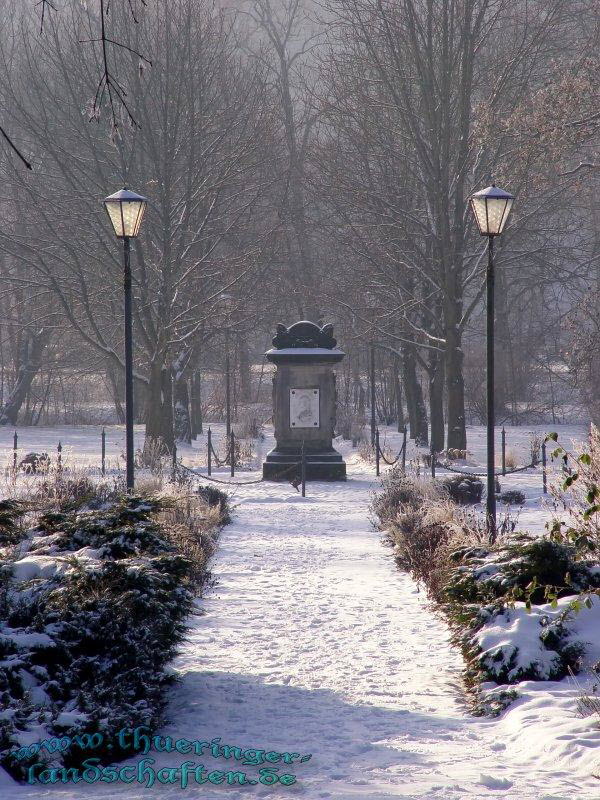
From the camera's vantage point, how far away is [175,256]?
24484mm

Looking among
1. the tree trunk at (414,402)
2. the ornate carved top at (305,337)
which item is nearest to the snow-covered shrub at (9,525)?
the ornate carved top at (305,337)

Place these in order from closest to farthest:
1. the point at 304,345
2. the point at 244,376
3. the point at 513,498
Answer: the point at 513,498, the point at 304,345, the point at 244,376

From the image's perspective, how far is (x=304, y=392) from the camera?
2292 centimetres

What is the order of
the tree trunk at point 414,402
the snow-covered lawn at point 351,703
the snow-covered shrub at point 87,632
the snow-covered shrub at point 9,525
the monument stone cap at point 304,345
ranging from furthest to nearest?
the tree trunk at point 414,402
the monument stone cap at point 304,345
the snow-covered shrub at point 9,525
the snow-covered shrub at point 87,632
the snow-covered lawn at point 351,703

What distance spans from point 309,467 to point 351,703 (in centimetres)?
1579

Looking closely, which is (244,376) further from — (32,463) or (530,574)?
(530,574)

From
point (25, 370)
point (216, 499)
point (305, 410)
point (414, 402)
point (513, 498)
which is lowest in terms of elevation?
point (513, 498)

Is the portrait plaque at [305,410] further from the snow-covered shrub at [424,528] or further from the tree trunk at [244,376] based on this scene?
the tree trunk at [244,376]

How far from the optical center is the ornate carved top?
23109 mm

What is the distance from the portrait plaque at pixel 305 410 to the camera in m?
22.8

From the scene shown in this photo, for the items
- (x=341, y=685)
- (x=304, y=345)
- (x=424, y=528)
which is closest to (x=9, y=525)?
(x=341, y=685)

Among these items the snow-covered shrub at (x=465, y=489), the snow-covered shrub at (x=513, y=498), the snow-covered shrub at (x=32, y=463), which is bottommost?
the snow-covered shrub at (x=513, y=498)

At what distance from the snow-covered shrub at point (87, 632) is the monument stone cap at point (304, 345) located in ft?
52.9

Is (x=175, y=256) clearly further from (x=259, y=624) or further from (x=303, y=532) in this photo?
(x=259, y=624)
